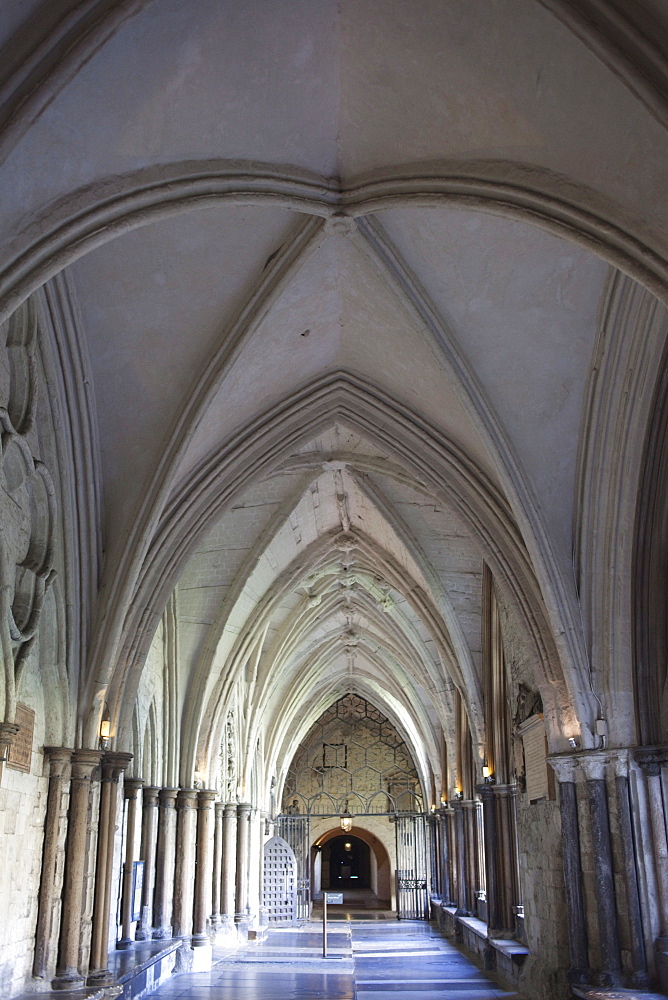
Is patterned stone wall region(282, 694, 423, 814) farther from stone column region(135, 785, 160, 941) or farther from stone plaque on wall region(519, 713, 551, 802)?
stone plaque on wall region(519, 713, 551, 802)

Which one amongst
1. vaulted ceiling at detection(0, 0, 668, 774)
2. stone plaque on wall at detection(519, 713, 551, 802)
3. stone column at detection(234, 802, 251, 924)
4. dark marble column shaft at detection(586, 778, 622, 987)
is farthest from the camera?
stone column at detection(234, 802, 251, 924)

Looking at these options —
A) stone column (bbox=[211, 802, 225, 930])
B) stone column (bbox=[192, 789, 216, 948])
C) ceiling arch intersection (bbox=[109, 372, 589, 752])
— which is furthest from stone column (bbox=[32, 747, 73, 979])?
stone column (bbox=[211, 802, 225, 930])

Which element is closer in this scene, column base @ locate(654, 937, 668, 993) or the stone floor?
column base @ locate(654, 937, 668, 993)

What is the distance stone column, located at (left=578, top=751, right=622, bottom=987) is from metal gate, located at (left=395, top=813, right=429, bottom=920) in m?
14.3

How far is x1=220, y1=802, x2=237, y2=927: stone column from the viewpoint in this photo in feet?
48.2

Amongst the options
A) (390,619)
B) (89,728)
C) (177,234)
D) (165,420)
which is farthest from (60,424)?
(390,619)

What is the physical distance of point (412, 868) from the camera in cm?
2359

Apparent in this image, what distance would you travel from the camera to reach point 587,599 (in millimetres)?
7773

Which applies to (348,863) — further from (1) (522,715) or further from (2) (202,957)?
(1) (522,715)

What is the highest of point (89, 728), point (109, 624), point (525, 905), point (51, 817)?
point (109, 624)

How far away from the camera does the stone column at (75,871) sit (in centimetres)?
696

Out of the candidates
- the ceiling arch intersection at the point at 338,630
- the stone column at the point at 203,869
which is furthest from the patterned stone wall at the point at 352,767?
the stone column at the point at 203,869

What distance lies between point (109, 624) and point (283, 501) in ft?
14.1

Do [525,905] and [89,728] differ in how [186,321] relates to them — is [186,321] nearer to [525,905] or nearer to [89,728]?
[89,728]
